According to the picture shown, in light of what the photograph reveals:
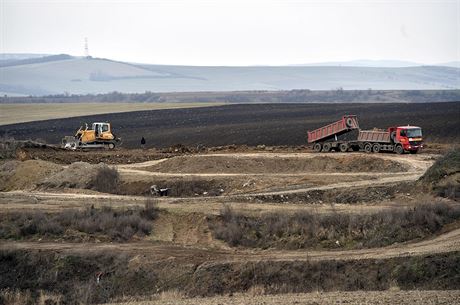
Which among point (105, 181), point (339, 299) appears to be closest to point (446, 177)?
point (105, 181)

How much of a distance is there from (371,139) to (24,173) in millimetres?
21608

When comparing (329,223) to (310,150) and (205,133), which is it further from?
(205,133)

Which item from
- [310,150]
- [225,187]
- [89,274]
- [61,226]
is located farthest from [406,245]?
[310,150]

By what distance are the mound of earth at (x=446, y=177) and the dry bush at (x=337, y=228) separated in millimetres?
3519

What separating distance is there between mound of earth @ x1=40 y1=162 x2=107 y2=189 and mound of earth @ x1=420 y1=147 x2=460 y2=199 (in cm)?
1733

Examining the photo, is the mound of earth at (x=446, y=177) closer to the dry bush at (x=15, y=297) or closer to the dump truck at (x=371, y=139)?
the dump truck at (x=371, y=139)

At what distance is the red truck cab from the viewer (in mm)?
51875

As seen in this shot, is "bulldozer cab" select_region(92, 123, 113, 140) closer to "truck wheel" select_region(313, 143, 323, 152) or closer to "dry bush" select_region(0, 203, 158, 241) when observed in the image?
"truck wheel" select_region(313, 143, 323, 152)

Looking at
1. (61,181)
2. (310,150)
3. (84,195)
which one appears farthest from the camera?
(310,150)

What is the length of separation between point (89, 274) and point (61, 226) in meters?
5.06

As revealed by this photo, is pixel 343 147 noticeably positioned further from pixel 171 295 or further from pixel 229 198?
pixel 171 295

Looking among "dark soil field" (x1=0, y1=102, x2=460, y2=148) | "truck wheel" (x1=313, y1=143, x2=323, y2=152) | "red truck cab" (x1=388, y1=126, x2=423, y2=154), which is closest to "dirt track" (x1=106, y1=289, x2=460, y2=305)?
"red truck cab" (x1=388, y1=126, x2=423, y2=154)

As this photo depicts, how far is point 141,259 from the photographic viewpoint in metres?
28.0

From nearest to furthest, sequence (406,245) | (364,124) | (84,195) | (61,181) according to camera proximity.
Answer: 1. (406,245)
2. (84,195)
3. (61,181)
4. (364,124)
